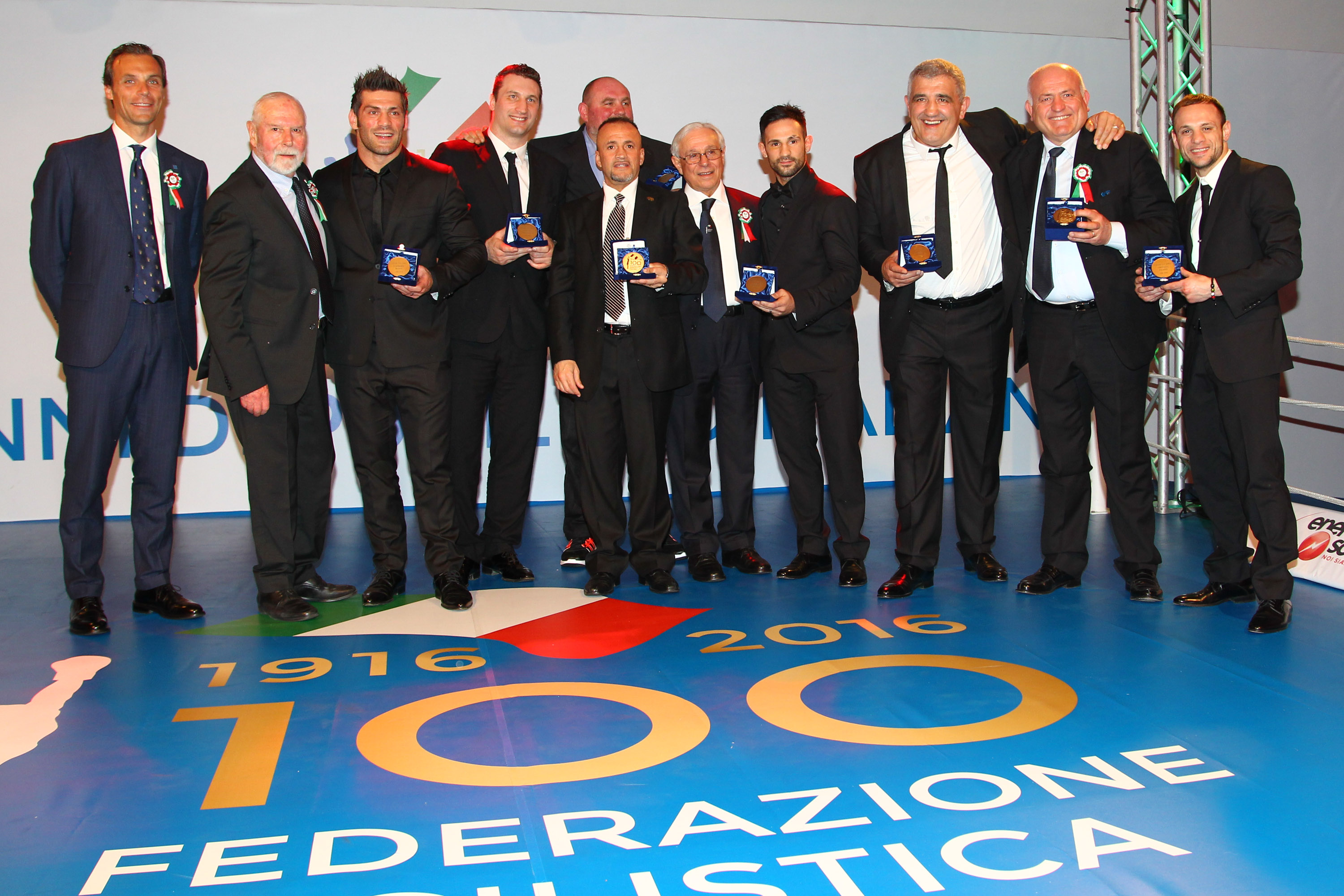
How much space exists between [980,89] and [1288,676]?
5.16 metres

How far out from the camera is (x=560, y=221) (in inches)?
171

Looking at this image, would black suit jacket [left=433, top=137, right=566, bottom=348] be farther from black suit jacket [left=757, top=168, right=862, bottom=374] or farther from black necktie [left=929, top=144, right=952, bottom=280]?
black necktie [left=929, top=144, right=952, bottom=280]

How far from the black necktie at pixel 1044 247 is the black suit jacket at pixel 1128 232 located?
0.04 m

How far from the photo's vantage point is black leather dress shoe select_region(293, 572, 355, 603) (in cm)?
434

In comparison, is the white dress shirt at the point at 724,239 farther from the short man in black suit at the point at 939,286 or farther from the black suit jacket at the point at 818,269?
the short man in black suit at the point at 939,286

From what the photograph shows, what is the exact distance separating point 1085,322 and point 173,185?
3.54 metres

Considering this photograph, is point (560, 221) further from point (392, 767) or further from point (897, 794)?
point (897, 794)

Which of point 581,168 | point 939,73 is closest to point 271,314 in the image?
point 581,168

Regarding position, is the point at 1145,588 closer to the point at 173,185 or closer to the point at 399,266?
the point at 399,266

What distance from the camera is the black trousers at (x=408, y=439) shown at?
4148 millimetres

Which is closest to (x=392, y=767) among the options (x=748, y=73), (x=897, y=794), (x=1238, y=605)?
(x=897, y=794)

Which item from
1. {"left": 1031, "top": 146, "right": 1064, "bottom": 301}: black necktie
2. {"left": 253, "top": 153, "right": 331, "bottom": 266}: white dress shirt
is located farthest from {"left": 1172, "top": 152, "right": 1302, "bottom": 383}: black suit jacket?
{"left": 253, "top": 153, "right": 331, "bottom": 266}: white dress shirt

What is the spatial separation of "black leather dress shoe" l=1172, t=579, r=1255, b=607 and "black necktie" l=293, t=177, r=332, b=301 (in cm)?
347

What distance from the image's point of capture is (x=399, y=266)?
392 cm
